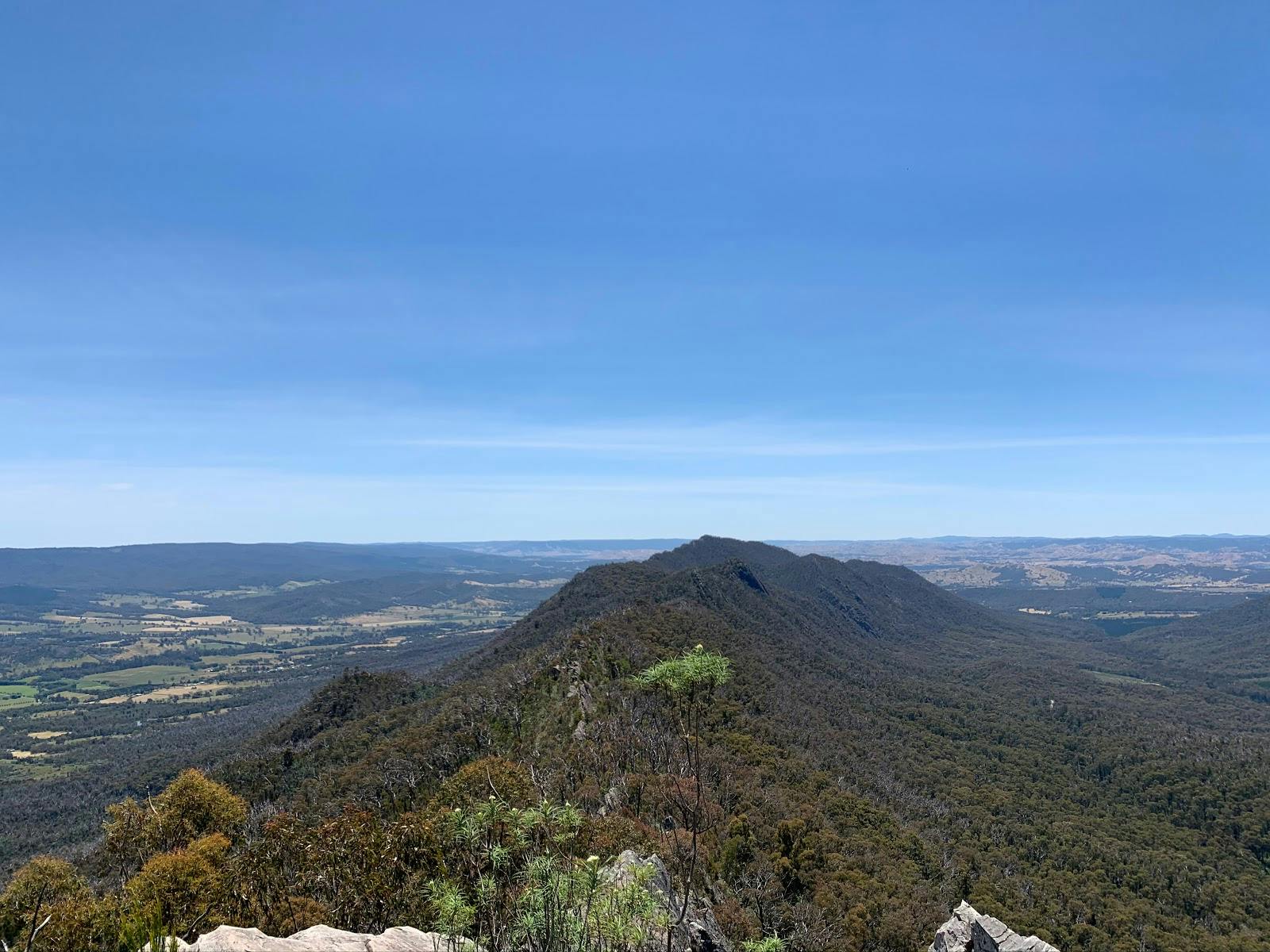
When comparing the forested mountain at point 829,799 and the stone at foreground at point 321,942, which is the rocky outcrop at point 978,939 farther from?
the stone at foreground at point 321,942

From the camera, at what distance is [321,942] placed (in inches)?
1261

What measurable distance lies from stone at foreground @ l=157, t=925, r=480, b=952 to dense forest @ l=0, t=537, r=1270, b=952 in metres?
3.02

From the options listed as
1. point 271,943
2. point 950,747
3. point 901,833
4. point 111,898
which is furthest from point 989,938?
point 950,747

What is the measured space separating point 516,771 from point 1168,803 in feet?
635

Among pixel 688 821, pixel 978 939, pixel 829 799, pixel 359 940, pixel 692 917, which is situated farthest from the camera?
pixel 829 799

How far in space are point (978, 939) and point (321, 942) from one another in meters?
73.8

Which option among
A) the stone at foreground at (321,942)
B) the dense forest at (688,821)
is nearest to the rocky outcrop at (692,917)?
the dense forest at (688,821)

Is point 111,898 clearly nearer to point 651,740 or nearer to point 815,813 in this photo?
point 651,740

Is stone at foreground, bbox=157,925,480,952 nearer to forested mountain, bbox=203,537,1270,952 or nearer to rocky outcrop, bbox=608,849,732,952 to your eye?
rocky outcrop, bbox=608,849,732,952

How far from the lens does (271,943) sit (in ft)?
100

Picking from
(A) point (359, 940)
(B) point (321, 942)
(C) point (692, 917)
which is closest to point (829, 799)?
(C) point (692, 917)

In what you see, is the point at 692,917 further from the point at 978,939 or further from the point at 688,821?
the point at 978,939

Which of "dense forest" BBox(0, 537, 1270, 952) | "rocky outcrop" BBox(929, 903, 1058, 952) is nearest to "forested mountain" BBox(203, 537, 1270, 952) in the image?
"dense forest" BBox(0, 537, 1270, 952)

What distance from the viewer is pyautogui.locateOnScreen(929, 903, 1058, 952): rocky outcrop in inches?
2862
